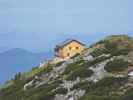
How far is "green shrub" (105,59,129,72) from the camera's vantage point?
1951 inches

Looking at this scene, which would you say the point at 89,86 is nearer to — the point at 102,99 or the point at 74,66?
the point at 102,99

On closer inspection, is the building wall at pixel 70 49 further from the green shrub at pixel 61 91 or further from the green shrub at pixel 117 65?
the green shrub at pixel 61 91

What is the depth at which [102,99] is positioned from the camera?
127 ft

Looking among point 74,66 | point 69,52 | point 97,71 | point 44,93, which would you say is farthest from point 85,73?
point 69,52

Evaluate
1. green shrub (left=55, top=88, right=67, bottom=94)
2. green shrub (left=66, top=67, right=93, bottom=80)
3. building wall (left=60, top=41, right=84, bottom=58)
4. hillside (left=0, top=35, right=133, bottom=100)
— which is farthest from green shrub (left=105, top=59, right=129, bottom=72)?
building wall (left=60, top=41, right=84, bottom=58)

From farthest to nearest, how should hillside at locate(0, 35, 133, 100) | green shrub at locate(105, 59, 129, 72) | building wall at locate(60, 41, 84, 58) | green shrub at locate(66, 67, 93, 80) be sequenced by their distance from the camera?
1. building wall at locate(60, 41, 84, 58)
2. green shrub at locate(66, 67, 93, 80)
3. green shrub at locate(105, 59, 129, 72)
4. hillside at locate(0, 35, 133, 100)

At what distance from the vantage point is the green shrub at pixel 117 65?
49.6 meters

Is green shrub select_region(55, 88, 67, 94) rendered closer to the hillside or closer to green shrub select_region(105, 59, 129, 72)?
the hillside

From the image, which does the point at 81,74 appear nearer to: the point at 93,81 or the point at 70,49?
the point at 93,81

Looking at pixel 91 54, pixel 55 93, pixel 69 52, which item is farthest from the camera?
pixel 69 52

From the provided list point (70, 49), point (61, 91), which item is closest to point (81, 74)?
point (61, 91)

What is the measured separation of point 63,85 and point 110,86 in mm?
8151

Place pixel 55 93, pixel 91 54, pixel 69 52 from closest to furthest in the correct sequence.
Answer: pixel 55 93
pixel 91 54
pixel 69 52

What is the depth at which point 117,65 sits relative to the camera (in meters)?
50.2
